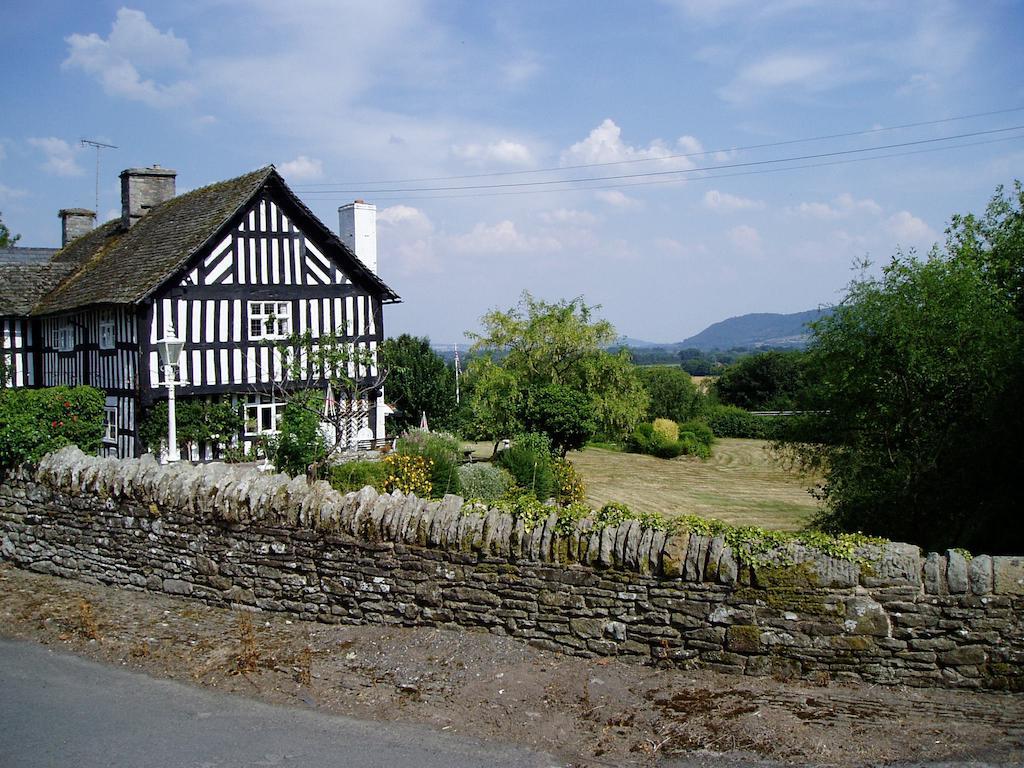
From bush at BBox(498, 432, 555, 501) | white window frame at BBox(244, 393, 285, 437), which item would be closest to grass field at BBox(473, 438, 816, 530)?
bush at BBox(498, 432, 555, 501)

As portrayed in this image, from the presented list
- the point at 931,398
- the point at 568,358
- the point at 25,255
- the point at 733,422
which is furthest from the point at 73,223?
the point at 733,422

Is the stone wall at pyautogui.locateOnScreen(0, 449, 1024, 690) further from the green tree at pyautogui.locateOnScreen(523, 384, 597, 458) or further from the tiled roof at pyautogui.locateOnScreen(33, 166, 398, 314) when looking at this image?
the green tree at pyautogui.locateOnScreen(523, 384, 597, 458)

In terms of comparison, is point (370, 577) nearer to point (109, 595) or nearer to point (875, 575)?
point (109, 595)

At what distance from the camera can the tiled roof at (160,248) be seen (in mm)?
20188

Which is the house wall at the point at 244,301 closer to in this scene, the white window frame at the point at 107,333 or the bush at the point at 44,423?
the white window frame at the point at 107,333

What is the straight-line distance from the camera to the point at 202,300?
2070cm

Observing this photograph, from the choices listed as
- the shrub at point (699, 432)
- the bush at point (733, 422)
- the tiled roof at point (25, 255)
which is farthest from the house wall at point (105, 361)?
the bush at point (733, 422)

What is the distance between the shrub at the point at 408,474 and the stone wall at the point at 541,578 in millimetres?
4646

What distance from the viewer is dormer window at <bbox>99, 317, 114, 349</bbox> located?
2116cm

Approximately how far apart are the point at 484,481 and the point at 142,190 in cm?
1585

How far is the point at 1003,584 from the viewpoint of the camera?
601cm

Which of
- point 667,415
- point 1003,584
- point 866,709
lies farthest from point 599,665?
point 667,415

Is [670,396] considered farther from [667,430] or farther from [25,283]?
[25,283]

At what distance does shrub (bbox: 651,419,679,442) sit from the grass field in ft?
5.02
